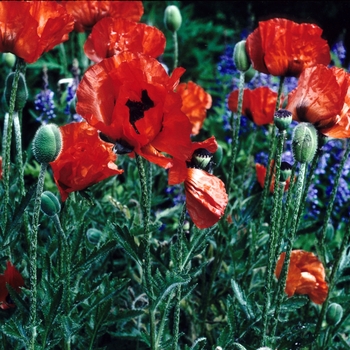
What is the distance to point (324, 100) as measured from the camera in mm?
1253

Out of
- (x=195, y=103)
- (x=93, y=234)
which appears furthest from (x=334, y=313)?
(x=195, y=103)

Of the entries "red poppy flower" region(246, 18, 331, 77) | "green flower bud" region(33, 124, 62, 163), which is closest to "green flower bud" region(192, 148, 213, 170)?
"green flower bud" region(33, 124, 62, 163)

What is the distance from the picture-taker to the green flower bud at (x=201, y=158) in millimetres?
1142

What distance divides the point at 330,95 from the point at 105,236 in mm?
669

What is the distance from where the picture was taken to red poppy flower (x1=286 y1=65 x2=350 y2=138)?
1.24m

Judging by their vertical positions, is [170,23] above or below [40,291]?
above

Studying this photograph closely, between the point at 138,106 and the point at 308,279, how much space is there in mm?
725

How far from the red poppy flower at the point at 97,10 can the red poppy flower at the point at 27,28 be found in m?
0.38

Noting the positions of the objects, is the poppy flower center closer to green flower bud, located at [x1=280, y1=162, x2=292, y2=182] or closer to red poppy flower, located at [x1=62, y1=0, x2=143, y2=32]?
green flower bud, located at [x1=280, y1=162, x2=292, y2=182]

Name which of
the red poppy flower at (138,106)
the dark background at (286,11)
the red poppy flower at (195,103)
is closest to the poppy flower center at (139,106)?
the red poppy flower at (138,106)

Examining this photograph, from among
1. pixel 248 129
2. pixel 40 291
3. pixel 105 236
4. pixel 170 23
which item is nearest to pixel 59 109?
pixel 248 129

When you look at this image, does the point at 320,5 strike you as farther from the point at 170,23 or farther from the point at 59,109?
the point at 170,23

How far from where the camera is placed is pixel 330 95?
1.24m

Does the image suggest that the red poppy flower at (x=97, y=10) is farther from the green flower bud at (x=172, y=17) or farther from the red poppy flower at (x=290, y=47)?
the red poppy flower at (x=290, y=47)
